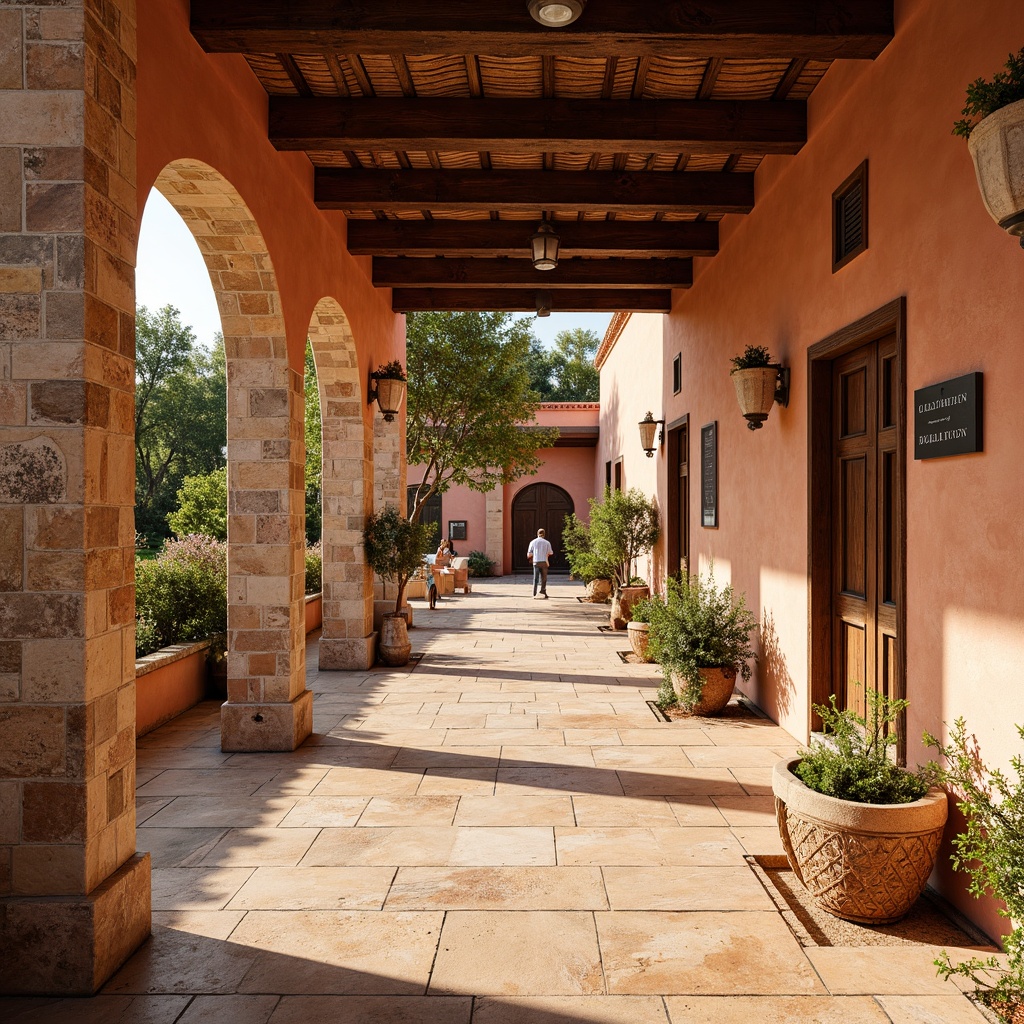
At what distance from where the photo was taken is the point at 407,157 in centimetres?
566

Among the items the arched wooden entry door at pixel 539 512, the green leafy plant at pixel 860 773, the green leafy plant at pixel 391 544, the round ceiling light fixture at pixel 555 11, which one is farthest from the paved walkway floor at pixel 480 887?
the arched wooden entry door at pixel 539 512

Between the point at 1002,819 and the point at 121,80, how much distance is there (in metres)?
3.55

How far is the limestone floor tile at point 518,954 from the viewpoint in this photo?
8.50 feet

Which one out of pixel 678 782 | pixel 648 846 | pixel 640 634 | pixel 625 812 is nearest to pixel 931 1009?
pixel 648 846

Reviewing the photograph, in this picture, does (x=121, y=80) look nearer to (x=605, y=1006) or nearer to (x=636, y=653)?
(x=605, y=1006)

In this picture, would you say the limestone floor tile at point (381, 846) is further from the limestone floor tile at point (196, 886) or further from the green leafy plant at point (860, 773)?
the green leafy plant at point (860, 773)

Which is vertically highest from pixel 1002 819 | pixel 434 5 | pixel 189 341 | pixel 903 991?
pixel 189 341

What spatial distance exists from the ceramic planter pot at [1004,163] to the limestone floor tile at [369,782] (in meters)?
3.54

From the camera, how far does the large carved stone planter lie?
9.46 ft

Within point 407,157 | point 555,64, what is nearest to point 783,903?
point 555,64

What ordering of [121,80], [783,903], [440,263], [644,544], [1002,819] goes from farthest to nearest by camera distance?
1. [644,544]
2. [440,263]
3. [783,903]
4. [121,80]
5. [1002,819]

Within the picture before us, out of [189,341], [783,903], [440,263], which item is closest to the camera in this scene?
[783,903]

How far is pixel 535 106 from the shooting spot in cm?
476

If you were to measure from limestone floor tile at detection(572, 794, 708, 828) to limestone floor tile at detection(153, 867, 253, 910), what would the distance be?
1.52 metres
